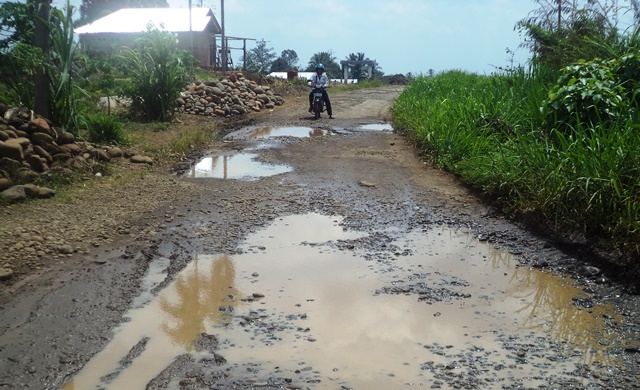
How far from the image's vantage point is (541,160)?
20.6 feet

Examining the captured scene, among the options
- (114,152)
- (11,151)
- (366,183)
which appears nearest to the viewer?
(11,151)

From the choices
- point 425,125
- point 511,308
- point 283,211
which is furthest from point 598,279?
point 425,125

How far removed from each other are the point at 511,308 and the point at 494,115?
577cm

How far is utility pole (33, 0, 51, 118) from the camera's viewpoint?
27.1 ft

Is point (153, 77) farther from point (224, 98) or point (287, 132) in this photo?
point (224, 98)

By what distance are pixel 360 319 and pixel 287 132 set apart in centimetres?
949

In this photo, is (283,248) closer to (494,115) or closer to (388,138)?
(494,115)

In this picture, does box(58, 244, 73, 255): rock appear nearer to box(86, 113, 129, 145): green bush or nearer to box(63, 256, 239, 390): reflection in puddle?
box(63, 256, 239, 390): reflection in puddle

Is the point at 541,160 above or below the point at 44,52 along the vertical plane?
below

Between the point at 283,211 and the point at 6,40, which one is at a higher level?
the point at 6,40

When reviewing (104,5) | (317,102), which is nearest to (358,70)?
(104,5)

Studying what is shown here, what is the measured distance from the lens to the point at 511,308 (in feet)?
13.6

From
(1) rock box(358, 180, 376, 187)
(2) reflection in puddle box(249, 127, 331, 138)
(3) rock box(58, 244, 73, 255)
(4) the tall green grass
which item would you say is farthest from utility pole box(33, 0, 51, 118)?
(4) the tall green grass

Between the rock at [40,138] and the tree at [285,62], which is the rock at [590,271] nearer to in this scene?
the rock at [40,138]
